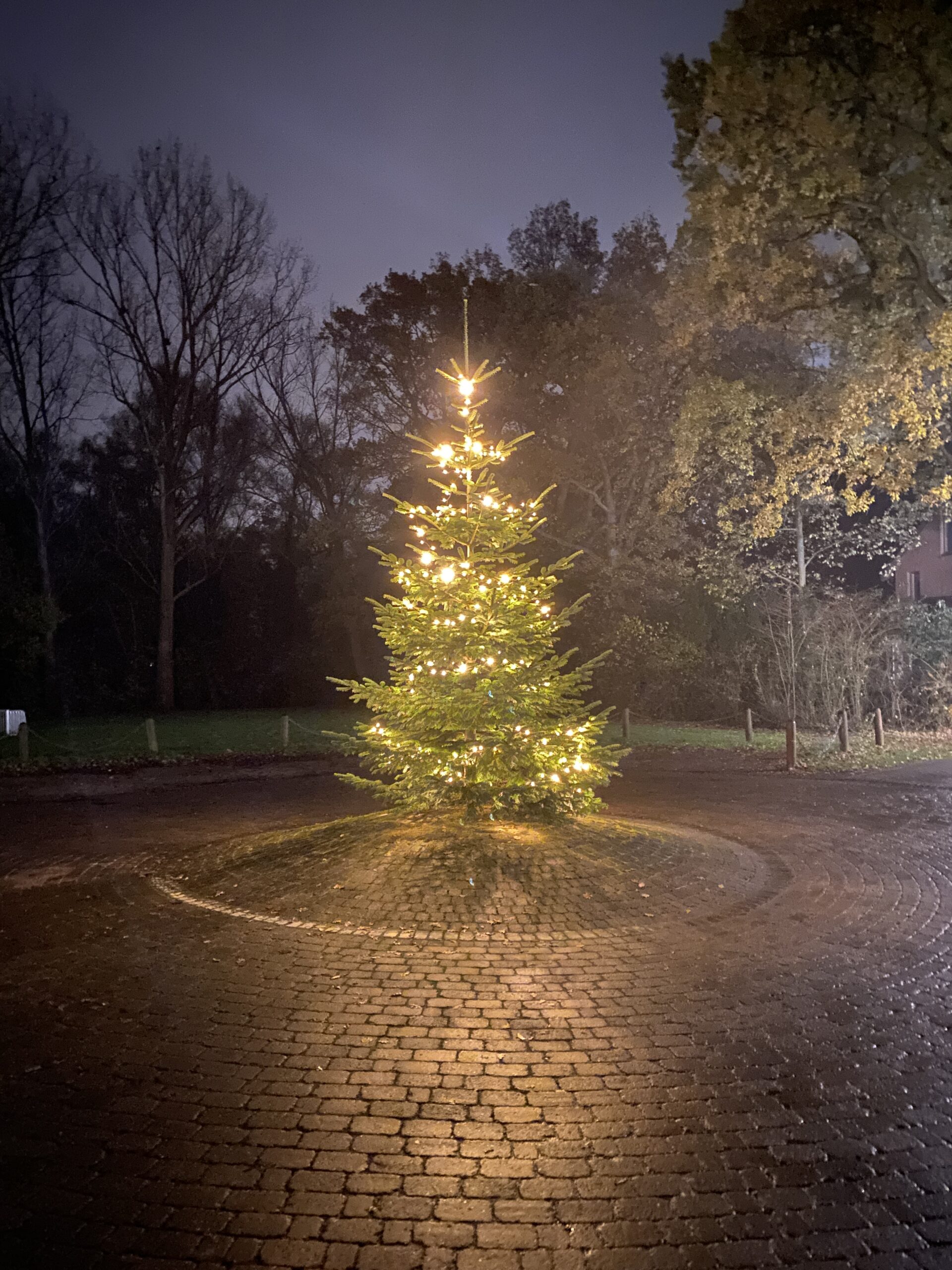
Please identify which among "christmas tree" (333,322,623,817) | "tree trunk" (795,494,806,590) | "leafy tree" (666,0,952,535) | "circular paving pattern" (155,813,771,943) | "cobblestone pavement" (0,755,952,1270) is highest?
"leafy tree" (666,0,952,535)

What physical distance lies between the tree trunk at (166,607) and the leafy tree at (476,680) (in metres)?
27.4

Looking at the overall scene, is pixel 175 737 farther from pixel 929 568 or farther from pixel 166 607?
pixel 929 568

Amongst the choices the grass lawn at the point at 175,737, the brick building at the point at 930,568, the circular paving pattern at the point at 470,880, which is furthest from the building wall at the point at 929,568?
the circular paving pattern at the point at 470,880

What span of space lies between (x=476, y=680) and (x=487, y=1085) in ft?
15.9

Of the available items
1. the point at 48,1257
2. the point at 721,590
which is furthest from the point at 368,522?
the point at 48,1257

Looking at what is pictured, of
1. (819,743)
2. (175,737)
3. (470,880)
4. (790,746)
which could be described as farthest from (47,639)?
(470,880)

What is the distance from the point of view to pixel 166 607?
3538 centimetres

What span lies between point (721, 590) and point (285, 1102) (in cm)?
2383

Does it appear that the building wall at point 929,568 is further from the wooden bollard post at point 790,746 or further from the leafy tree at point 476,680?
the leafy tree at point 476,680

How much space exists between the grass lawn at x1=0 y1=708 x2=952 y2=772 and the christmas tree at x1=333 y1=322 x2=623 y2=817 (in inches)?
234

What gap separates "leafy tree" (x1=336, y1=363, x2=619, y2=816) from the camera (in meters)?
8.90

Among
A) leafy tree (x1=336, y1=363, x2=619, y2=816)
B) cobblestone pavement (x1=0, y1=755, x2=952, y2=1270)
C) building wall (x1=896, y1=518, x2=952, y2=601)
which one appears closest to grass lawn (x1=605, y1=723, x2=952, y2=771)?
leafy tree (x1=336, y1=363, x2=619, y2=816)

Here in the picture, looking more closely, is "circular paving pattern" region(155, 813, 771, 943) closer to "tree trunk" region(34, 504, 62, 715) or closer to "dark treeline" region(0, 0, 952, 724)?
"dark treeline" region(0, 0, 952, 724)

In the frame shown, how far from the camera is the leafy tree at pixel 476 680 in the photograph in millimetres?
8898
